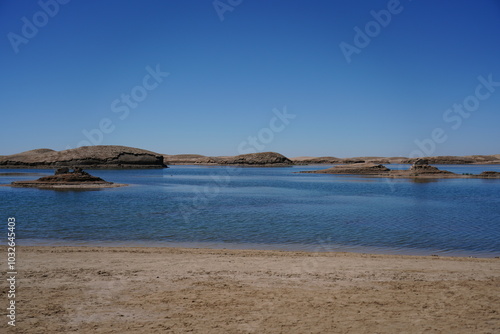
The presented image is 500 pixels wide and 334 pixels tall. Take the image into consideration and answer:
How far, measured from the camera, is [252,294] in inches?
281

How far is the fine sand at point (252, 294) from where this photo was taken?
224 inches

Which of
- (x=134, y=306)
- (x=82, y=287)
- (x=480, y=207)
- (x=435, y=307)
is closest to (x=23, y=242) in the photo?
(x=82, y=287)

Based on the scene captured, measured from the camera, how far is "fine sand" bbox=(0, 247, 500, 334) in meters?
5.69

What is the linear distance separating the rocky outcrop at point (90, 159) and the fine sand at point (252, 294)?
394ft

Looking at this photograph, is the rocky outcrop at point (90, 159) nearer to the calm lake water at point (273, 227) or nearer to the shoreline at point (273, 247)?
the calm lake water at point (273, 227)

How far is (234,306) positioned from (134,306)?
71.9 inches

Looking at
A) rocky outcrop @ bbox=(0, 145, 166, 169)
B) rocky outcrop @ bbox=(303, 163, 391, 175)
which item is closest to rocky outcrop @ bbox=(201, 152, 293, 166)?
rocky outcrop @ bbox=(0, 145, 166, 169)

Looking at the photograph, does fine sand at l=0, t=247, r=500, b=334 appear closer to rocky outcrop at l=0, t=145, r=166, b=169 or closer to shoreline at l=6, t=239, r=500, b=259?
shoreline at l=6, t=239, r=500, b=259

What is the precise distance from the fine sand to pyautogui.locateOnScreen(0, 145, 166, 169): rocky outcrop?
12015 cm

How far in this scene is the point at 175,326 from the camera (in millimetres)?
5613

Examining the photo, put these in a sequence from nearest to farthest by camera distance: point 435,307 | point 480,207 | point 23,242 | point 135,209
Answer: point 435,307 < point 23,242 < point 135,209 < point 480,207

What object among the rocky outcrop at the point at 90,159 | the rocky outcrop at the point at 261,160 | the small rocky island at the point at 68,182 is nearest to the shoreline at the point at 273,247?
the small rocky island at the point at 68,182

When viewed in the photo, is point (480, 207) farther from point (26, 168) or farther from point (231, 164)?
point (231, 164)

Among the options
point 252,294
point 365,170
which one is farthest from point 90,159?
point 252,294
